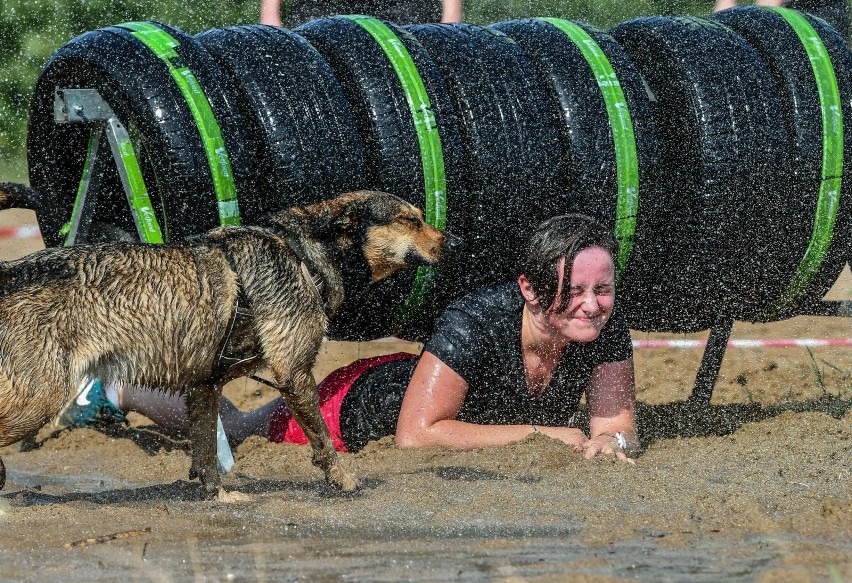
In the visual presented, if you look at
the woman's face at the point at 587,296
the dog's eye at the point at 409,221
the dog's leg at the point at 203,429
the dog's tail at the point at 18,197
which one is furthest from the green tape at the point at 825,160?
the dog's tail at the point at 18,197

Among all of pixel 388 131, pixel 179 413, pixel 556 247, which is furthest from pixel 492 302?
pixel 179 413

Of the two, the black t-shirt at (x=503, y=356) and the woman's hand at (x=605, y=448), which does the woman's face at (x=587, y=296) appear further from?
the woman's hand at (x=605, y=448)

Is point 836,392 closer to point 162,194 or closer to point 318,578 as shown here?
point 162,194

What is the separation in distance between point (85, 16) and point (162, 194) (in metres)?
13.7

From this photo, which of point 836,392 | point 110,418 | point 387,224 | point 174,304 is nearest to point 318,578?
point 174,304

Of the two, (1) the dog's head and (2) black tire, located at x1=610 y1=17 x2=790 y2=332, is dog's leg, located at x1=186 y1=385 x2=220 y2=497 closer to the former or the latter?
(1) the dog's head

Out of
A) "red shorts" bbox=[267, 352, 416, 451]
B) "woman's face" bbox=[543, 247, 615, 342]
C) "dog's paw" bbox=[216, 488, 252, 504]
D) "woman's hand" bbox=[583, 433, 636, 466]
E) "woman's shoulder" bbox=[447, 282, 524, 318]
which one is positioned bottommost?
"red shorts" bbox=[267, 352, 416, 451]

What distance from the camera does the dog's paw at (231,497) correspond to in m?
4.79

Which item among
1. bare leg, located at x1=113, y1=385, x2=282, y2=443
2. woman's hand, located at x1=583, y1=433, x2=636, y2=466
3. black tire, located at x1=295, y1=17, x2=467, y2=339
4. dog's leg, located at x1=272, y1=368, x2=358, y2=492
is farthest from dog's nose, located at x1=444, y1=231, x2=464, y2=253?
bare leg, located at x1=113, y1=385, x2=282, y2=443

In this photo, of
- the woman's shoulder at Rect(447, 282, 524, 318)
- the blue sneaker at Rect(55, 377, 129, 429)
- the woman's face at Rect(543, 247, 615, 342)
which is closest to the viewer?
the woman's face at Rect(543, 247, 615, 342)

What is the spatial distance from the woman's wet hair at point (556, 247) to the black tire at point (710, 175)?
98 cm

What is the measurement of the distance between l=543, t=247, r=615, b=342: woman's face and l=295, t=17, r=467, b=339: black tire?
763 millimetres

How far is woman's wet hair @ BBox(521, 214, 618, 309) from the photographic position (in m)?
5.08

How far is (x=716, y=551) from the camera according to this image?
11.8ft
